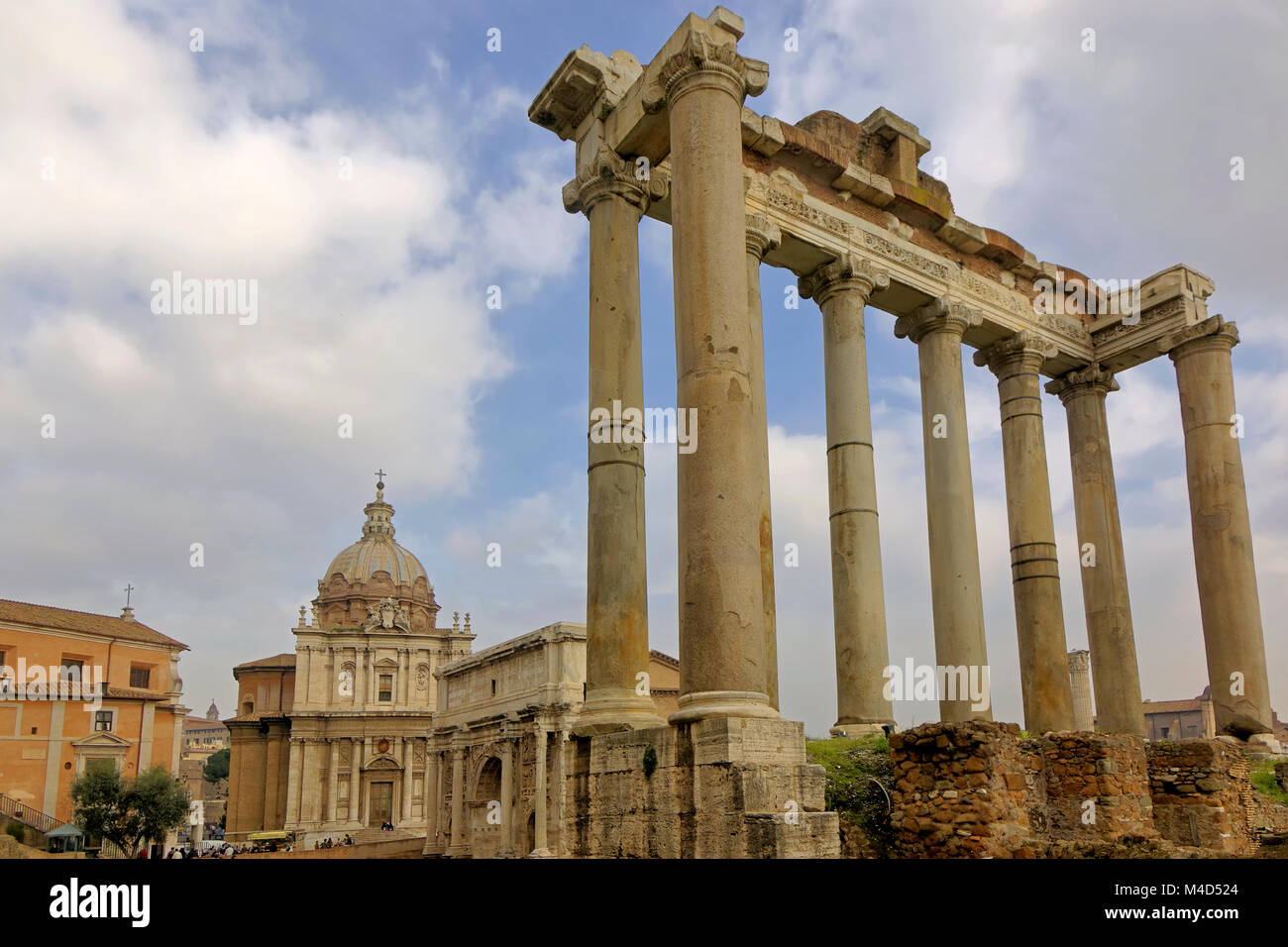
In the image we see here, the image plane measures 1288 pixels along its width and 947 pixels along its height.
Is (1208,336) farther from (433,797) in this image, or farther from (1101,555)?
(433,797)

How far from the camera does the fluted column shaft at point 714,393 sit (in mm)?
9898

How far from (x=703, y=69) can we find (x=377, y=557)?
211 feet

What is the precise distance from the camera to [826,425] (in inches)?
647

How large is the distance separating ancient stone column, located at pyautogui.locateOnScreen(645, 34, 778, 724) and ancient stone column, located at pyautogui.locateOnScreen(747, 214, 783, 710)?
172 centimetres

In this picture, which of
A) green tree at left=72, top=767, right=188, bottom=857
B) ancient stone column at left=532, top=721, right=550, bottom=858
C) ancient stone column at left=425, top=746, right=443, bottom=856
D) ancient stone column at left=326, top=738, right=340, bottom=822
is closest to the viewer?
ancient stone column at left=532, top=721, right=550, bottom=858

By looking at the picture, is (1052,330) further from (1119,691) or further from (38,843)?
(38,843)

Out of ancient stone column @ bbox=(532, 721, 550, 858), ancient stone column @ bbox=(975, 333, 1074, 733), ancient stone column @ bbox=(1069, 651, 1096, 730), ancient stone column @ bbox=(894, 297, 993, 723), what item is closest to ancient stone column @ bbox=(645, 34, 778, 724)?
ancient stone column @ bbox=(894, 297, 993, 723)

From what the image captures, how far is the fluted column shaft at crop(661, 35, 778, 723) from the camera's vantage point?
32.5 ft

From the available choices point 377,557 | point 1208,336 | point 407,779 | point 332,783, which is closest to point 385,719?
point 407,779

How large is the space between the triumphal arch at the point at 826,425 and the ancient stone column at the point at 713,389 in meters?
0.03

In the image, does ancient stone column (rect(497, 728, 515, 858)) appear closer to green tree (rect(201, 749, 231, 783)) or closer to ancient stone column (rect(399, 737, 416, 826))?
ancient stone column (rect(399, 737, 416, 826))
